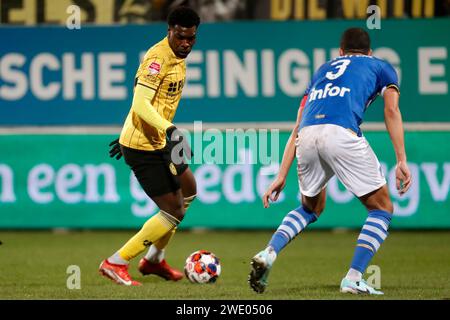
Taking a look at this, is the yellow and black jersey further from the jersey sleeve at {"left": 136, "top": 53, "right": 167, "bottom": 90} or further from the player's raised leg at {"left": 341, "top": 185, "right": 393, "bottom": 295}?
the player's raised leg at {"left": 341, "top": 185, "right": 393, "bottom": 295}

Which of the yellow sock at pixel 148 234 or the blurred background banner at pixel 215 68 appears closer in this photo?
the yellow sock at pixel 148 234

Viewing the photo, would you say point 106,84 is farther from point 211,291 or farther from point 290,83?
point 211,291

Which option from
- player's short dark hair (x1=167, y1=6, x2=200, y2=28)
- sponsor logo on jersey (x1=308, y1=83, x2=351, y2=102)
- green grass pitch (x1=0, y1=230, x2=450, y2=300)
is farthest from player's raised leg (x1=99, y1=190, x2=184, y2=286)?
sponsor logo on jersey (x1=308, y1=83, x2=351, y2=102)

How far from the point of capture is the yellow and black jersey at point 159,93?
7.77 metres

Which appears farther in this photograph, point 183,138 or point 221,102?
point 221,102

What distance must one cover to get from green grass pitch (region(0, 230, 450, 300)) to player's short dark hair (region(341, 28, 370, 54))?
174cm

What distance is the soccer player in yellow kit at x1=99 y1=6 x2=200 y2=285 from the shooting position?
25.5ft

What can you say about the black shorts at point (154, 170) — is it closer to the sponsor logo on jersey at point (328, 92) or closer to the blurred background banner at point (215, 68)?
the sponsor logo on jersey at point (328, 92)

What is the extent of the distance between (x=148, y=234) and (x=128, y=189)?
448 centimetres

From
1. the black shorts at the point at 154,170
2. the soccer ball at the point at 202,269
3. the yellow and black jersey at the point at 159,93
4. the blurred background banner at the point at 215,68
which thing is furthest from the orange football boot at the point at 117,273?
the blurred background banner at the point at 215,68
